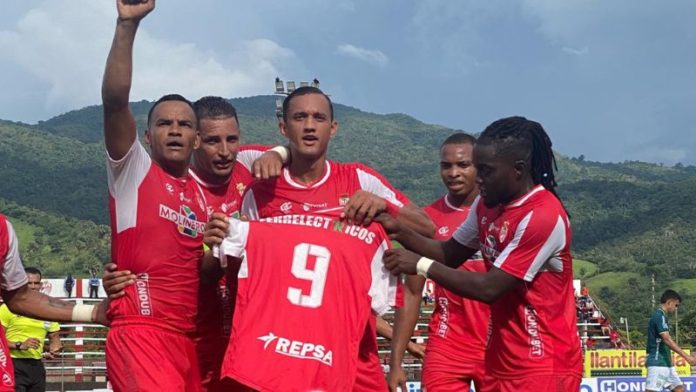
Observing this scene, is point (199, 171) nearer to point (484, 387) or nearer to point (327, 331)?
point (327, 331)

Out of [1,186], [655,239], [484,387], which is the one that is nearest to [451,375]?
[484,387]

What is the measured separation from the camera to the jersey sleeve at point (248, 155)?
23.9 feet

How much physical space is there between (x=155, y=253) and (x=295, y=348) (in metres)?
1.26

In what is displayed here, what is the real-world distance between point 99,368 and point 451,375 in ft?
86.2

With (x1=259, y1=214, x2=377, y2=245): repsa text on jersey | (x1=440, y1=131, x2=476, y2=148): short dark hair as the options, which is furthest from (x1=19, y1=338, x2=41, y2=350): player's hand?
(x1=259, y1=214, x2=377, y2=245): repsa text on jersey

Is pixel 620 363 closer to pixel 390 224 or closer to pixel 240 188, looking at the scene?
pixel 240 188

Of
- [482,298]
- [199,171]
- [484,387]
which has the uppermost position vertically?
[199,171]

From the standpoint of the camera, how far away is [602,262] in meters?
107

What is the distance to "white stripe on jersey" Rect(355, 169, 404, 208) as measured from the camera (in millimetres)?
6199

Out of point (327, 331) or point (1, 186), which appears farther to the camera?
point (1, 186)

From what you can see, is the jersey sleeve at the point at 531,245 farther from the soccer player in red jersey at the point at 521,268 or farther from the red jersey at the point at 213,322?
the red jersey at the point at 213,322

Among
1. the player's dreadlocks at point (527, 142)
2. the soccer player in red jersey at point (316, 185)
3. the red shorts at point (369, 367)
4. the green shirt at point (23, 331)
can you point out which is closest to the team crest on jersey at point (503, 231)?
the player's dreadlocks at point (527, 142)

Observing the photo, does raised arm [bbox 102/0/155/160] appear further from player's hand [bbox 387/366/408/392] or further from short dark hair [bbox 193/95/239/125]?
player's hand [bbox 387/366/408/392]

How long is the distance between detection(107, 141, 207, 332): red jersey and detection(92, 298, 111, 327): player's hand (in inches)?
4.8
